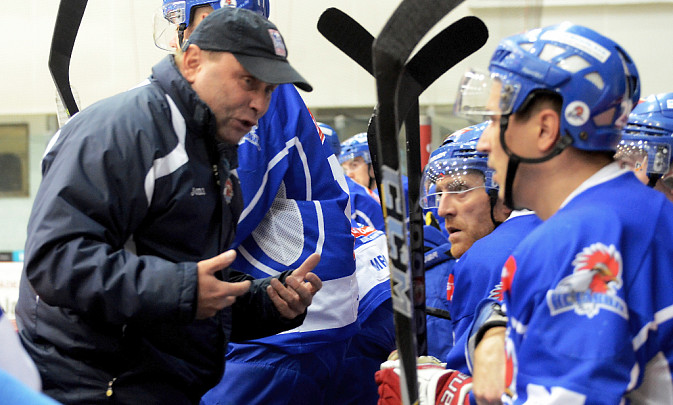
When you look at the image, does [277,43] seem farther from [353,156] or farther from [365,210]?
[353,156]

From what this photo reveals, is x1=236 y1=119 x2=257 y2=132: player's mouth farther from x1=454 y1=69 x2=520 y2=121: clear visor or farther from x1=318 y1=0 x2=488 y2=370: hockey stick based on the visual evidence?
x1=454 y1=69 x2=520 y2=121: clear visor

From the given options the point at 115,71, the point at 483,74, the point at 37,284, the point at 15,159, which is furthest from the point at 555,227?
the point at 15,159

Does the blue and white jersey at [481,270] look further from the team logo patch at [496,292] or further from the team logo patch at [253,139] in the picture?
the team logo patch at [253,139]

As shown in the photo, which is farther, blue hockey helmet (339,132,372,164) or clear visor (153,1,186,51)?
blue hockey helmet (339,132,372,164)

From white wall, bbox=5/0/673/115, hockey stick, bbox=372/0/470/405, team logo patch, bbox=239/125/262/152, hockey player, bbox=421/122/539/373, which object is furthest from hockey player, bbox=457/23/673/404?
white wall, bbox=5/0/673/115

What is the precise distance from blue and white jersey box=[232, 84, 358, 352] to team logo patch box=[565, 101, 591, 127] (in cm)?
124

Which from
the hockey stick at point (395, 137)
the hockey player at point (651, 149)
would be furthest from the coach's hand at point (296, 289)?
the hockey player at point (651, 149)

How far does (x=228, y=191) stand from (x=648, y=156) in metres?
1.51

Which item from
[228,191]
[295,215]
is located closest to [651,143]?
[295,215]

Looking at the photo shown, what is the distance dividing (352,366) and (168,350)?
122 cm

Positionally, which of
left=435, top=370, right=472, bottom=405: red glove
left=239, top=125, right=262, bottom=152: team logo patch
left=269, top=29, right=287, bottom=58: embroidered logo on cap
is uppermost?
left=269, top=29, right=287, bottom=58: embroidered logo on cap

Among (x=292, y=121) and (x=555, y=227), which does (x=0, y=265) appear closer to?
(x=292, y=121)

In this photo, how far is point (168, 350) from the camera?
1960 millimetres

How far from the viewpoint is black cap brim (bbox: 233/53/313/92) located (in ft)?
6.63
